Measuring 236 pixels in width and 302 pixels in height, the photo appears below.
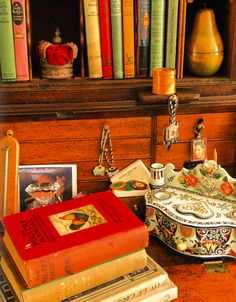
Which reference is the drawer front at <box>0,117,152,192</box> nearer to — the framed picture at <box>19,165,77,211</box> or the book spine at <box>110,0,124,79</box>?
the framed picture at <box>19,165,77,211</box>

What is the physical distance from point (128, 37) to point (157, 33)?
0.08m

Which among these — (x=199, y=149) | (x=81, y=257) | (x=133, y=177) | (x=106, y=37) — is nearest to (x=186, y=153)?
(x=199, y=149)


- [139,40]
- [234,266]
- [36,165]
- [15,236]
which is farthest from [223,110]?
[15,236]

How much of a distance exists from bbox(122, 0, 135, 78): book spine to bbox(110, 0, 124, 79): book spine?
0.4 inches

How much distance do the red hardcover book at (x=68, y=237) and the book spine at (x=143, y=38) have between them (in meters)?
0.40

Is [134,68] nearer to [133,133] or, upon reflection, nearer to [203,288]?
[133,133]

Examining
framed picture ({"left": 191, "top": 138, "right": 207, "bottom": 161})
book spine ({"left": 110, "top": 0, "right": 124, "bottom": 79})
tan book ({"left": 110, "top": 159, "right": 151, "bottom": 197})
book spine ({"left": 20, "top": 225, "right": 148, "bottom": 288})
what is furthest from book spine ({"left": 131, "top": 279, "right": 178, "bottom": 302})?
book spine ({"left": 110, "top": 0, "right": 124, "bottom": 79})

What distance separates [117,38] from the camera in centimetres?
121

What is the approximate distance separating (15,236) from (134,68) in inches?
22.9

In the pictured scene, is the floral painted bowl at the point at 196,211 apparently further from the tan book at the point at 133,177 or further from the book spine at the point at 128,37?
the book spine at the point at 128,37

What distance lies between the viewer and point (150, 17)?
3.96 feet

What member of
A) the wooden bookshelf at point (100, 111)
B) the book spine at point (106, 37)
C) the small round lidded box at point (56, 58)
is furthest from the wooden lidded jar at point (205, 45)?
the small round lidded box at point (56, 58)

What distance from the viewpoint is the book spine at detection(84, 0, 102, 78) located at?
1175 mm

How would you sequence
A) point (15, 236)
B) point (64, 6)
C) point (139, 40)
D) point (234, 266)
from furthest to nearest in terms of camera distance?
point (64, 6) < point (139, 40) < point (234, 266) < point (15, 236)
